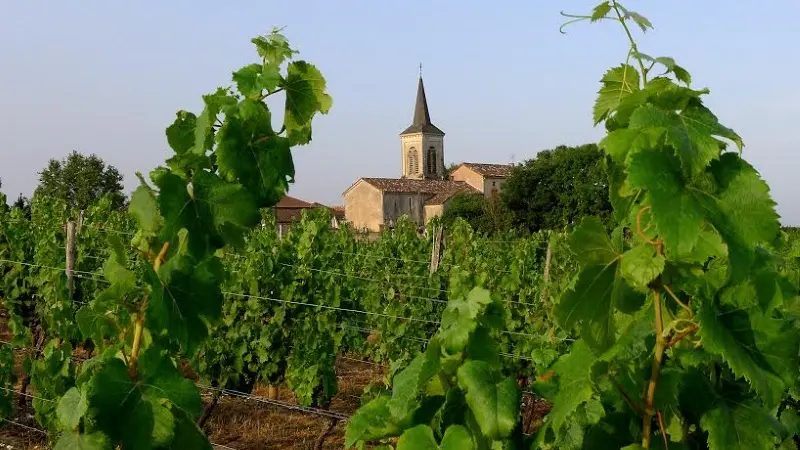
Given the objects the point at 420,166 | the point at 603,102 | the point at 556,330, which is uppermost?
the point at 420,166

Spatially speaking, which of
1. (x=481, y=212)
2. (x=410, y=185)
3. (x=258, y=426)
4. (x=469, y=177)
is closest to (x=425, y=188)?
(x=410, y=185)

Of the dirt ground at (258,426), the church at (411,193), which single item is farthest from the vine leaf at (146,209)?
the church at (411,193)

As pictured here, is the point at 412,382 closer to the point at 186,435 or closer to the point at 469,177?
the point at 186,435

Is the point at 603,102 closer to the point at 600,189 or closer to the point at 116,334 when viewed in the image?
the point at 116,334

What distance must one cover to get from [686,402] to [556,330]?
606cm

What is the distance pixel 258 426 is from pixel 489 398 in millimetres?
6284

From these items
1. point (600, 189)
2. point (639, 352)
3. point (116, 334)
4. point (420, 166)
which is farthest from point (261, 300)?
point (420, 166)

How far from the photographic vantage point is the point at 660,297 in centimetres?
138

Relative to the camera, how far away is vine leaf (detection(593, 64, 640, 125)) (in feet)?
4.73

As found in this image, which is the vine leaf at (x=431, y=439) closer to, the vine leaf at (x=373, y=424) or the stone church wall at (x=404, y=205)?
the vine leaf at (x=373, y=424)

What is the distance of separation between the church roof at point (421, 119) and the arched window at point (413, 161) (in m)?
1.92

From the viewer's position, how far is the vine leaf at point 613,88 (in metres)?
1.44

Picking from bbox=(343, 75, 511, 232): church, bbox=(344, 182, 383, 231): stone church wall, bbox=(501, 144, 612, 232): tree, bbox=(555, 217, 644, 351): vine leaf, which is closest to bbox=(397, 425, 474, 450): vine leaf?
bbox=(555, 217, 644, 351): vine leaf

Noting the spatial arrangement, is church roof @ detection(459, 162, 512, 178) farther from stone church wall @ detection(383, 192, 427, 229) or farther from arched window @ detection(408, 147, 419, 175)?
arched window @ detection(408, 147, 419, 175)
